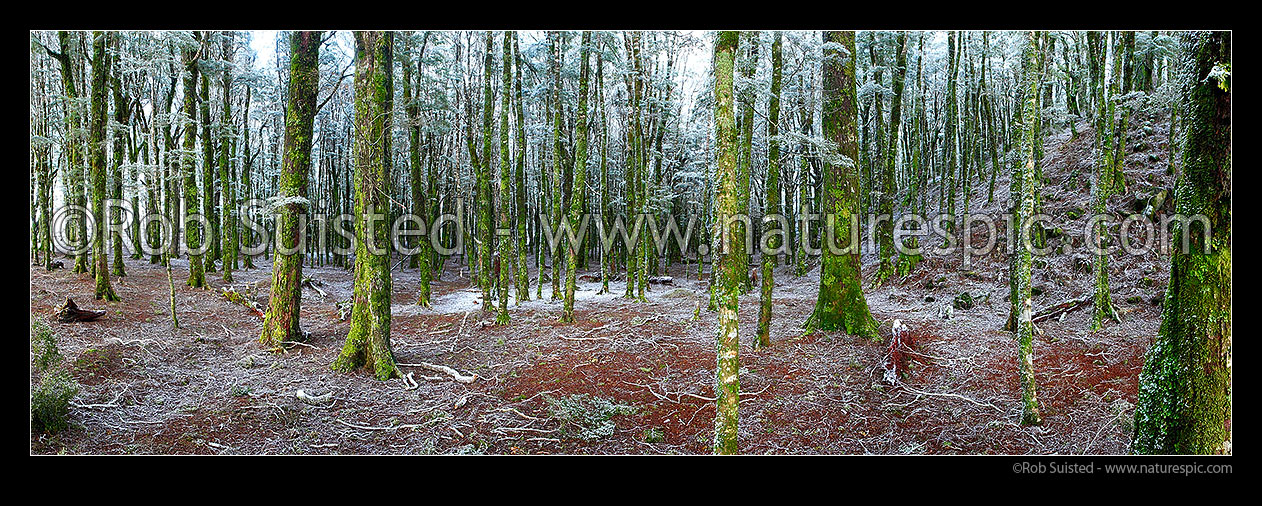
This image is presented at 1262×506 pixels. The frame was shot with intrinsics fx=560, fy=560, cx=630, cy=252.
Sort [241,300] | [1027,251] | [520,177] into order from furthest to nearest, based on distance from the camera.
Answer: [520,177]
[241,300]
[1027,251]

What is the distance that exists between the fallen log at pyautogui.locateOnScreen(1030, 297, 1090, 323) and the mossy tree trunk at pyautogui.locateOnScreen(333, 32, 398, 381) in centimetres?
997

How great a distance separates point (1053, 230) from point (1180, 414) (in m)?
10.4

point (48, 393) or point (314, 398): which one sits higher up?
point (48, 393)

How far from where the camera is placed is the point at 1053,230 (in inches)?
506

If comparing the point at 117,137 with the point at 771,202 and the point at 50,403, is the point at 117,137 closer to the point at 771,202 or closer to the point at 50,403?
the point at 50,403

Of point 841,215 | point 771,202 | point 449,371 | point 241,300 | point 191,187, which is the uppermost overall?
point 191,187

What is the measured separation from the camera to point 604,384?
7203 mm

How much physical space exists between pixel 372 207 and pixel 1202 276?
8.07m

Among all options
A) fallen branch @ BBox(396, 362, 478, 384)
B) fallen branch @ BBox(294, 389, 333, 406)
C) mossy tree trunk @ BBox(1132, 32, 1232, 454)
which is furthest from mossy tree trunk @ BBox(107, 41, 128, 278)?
mossy tree trunk @ BBox(1132, 32, 1232, 454)

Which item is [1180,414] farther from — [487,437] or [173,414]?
[173,414]

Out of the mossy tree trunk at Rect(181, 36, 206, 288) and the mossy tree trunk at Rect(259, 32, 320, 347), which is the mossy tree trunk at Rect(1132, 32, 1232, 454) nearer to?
the mossy tree trunk at Rect(259, 32, 320, 347)

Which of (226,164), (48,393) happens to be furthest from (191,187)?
(48,393)
